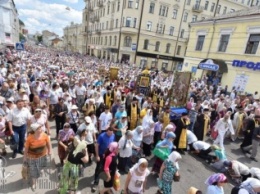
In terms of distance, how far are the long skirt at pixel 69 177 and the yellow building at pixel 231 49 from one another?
18.5 meters

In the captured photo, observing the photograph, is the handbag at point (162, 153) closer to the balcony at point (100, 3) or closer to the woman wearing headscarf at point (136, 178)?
the woman wearing headscarf at point (136, 178)

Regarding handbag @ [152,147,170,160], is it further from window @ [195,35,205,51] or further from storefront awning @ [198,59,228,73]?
window @ [195,35,205,51]

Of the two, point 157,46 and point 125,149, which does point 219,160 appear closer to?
point 125,149

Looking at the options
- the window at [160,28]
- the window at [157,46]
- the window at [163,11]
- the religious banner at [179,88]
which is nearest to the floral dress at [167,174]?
the religious banner at [179,88]

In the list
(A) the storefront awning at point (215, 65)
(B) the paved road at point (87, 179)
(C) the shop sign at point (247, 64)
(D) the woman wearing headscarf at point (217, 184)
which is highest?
(C) the shop sign at point (247, 64)

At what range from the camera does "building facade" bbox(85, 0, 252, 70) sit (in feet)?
125

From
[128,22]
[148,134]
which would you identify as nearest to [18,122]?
[148,134]

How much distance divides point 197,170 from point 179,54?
39.4 metres

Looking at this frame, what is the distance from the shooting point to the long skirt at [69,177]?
405cm

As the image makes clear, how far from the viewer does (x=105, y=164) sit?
14.0 feet

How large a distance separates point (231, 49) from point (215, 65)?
220cm

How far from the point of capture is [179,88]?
10.7 m

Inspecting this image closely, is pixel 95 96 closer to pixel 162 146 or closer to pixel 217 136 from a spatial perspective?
pixel 162 146

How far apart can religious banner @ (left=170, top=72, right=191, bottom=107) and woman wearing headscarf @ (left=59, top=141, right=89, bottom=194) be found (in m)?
7.31
